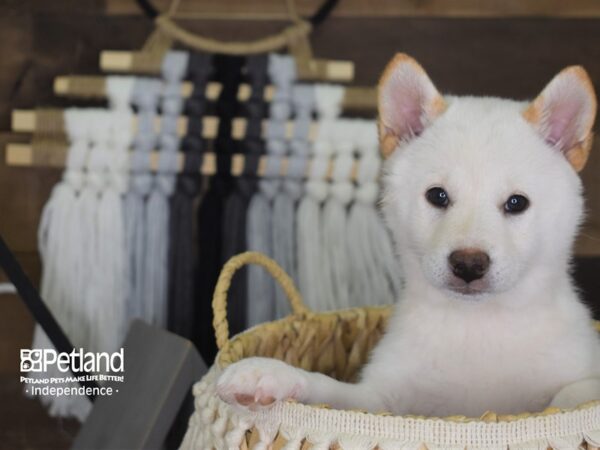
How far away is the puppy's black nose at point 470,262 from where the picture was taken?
1141 millimetres

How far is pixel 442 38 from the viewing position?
2.08 metres

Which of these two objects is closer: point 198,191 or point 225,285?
point 225,285

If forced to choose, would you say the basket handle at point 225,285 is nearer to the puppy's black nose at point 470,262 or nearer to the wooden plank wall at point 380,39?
the puppy's black nose at point 470,262

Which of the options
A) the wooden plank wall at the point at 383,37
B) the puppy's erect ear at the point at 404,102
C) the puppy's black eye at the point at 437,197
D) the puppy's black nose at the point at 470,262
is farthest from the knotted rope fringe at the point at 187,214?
the puppy's black nose at the point at 470,262

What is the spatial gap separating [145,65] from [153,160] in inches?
7.9

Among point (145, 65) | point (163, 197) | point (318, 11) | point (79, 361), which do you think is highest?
point (318, 11)

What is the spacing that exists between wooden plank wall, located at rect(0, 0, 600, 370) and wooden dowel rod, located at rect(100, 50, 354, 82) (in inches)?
5.3

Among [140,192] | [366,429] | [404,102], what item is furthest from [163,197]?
[366,429]

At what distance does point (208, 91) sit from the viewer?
1.92 metres

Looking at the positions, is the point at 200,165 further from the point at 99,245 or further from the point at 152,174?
the point at 99,245

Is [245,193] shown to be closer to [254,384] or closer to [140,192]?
[140,192]

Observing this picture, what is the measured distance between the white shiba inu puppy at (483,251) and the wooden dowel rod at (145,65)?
2.02 feet

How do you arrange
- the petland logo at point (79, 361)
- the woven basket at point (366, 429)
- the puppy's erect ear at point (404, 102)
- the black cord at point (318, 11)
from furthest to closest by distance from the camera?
the black cord at point (318, 11) → the petland logo at point (79, 361) → the puppy's erect ear at point (404, 102) → the woven basket at point (366, 429)

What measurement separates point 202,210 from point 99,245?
0.23 metres
